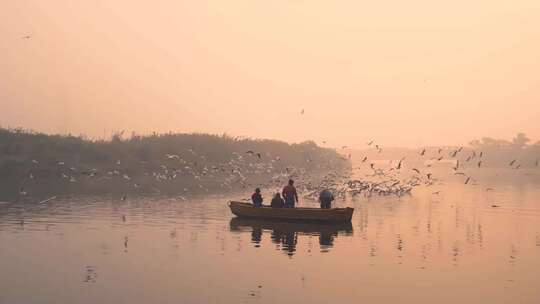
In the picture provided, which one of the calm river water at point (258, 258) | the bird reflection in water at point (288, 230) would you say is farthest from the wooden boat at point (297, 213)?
the calm river water at point (258, 258)

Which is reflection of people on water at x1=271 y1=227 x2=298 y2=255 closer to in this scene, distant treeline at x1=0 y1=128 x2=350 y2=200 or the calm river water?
the calm river water

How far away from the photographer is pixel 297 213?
3403 cm

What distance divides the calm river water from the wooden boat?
1.67 feet

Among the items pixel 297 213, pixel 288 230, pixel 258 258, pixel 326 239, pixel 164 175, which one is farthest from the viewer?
pixel 164 175

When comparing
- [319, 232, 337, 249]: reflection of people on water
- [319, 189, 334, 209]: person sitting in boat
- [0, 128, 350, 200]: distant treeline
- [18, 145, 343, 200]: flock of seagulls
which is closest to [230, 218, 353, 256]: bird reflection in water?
[319, 232, 337, 249]: reflection of people on water

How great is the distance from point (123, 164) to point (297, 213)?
5073 cm

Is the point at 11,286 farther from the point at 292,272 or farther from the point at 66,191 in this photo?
the point at 66,191

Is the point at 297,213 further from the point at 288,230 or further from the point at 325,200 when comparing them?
the point at 288,230

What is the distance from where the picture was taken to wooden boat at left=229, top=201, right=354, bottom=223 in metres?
33.3

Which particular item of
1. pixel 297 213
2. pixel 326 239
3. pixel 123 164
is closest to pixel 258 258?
pixel 326 239

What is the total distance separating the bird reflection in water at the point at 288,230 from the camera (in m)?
27.2

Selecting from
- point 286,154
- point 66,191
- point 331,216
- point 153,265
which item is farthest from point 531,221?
point 286,154

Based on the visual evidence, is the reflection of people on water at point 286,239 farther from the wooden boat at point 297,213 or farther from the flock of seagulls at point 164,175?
the flock of seagulls at point 164,175

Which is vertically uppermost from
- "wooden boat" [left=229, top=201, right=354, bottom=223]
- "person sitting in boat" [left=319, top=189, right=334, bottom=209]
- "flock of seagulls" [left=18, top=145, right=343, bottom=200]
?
"flock of seagulls" [left=18, top=145, right=343, bottom=200]
